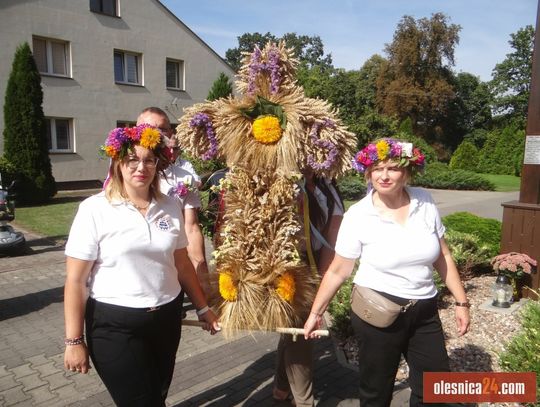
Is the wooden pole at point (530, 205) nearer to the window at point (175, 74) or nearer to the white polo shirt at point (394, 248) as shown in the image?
the white polo shirt at point (394, 248)

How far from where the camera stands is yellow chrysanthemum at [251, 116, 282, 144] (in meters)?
2.34

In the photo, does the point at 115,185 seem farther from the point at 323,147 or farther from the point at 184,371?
the point at 184,371

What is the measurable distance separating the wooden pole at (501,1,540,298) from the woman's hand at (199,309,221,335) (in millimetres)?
4279

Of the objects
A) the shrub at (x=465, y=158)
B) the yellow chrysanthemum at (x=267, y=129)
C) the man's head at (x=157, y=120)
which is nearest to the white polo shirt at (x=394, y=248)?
the yellow chrysanthemum at (x=267, y=129)

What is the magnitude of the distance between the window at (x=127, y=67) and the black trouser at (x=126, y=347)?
17350mm

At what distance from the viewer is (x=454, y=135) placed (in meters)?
43.6

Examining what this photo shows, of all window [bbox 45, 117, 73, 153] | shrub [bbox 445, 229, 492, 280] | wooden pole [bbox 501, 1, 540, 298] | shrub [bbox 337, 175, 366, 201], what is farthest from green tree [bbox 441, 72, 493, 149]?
wooden pole [bbox 501, 1, 540, 298]

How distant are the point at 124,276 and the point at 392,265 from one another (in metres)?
1.39

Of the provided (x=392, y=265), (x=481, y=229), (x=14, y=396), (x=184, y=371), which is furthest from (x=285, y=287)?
(x=481, y=229)

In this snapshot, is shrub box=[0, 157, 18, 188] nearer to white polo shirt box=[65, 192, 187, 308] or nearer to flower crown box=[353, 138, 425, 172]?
white polo shirt box=[65, 192, 187, 308]

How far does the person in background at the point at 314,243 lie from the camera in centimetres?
268

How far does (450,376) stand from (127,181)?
6.63ft

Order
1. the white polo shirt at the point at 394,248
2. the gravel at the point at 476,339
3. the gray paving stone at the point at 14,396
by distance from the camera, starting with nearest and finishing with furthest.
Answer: the white polo shirt at the point at 394,248, the gray paving stone at the point at 14,396, the gravel at the point at 476,339

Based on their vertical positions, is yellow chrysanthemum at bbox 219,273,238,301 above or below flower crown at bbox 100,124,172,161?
below
